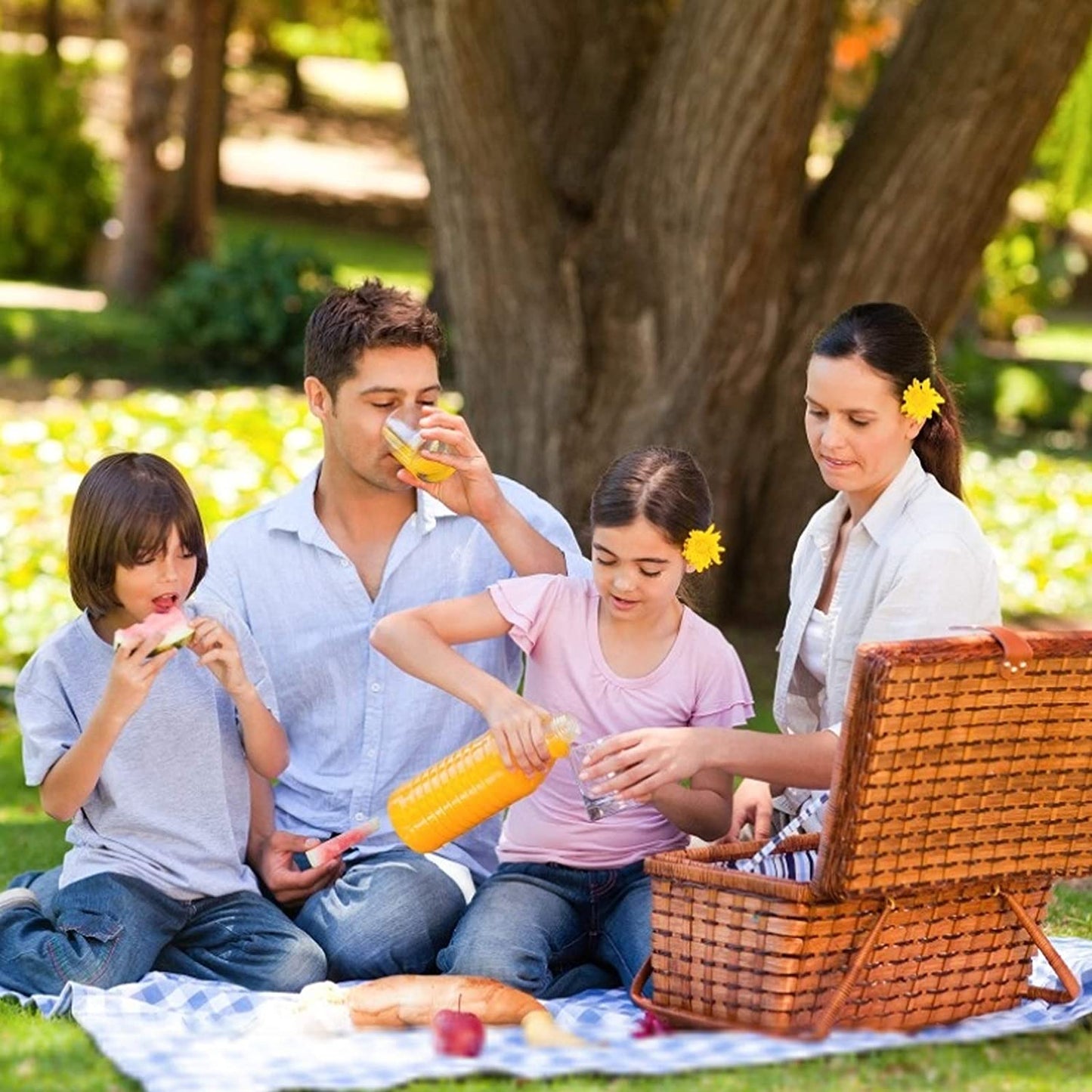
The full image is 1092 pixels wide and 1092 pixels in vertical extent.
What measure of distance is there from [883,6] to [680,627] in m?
17.7

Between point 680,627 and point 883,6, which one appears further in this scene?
point 883,6

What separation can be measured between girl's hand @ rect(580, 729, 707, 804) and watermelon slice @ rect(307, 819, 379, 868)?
754mm

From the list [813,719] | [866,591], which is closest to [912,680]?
[866,591]

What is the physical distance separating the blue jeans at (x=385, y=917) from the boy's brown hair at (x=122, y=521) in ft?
2.64

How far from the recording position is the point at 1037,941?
3.89 metres

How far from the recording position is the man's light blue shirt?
446 centimetres

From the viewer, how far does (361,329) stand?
14.4 feet

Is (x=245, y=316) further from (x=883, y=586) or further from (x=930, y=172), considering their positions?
(x=883, y=586)

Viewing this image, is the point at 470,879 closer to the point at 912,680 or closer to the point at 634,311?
the point at 912,680

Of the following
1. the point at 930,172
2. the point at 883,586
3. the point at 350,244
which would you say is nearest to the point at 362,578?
the point at 883,586

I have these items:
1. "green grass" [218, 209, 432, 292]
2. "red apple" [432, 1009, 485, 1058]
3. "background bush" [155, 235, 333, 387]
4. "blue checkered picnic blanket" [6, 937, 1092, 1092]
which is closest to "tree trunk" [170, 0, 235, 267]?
"green grass" [218, 209, 432, 292]

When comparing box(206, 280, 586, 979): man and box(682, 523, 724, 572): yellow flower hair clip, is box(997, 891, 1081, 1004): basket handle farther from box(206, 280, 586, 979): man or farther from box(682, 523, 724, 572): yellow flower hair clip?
box(206, 280, 586, 979): man

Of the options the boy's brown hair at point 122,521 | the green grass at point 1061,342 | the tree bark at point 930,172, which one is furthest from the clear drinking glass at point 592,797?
the green grass at point 1061,342

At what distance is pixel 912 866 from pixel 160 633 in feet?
4.97
